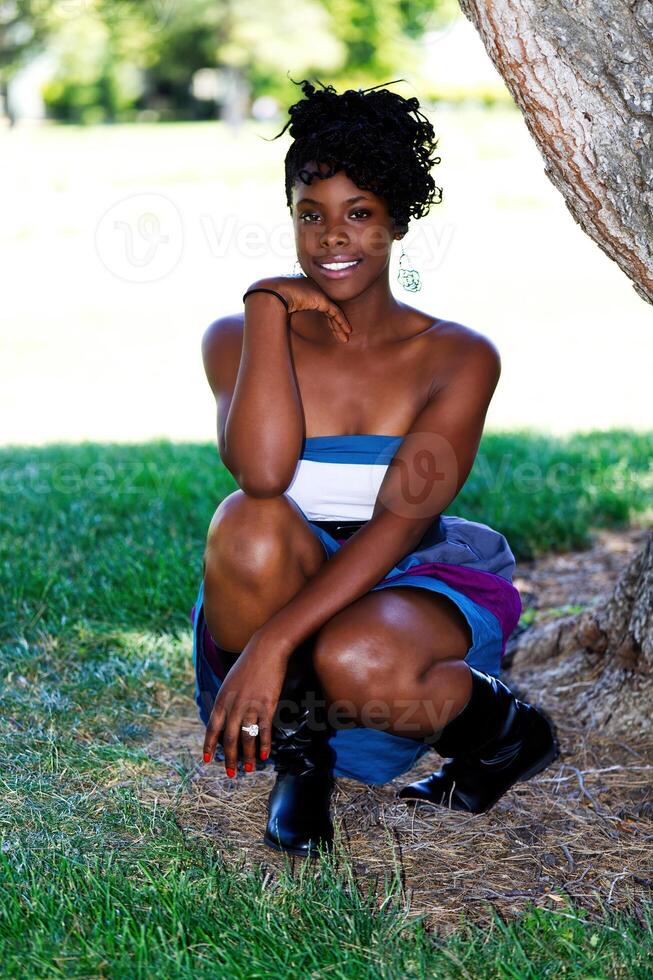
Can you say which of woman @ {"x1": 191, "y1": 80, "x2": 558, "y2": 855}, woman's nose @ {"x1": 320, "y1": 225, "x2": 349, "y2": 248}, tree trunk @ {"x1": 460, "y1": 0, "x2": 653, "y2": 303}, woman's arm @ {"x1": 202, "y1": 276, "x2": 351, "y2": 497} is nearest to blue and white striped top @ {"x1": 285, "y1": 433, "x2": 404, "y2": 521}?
woman @ {"x1": 191, "y1": 80, "x2": 558, "y2": 855}

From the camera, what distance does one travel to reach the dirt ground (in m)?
2.11

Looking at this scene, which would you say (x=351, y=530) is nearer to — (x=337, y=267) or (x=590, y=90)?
(x=337, y=267)

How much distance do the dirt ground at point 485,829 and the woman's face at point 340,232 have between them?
113 cm

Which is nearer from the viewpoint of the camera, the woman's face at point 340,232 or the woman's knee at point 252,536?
the woman's knee at point 252,536

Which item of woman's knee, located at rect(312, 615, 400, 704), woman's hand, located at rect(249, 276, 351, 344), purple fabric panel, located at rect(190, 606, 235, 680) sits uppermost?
woman's hand, located at rect(249, 276, 351, 344)

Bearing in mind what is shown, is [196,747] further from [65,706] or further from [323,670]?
[323,670]

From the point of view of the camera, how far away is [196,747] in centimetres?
274

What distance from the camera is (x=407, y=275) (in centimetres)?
268

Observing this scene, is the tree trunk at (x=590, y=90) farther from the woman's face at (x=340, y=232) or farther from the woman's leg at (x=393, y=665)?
the woman's leg at (x=393, y=665)

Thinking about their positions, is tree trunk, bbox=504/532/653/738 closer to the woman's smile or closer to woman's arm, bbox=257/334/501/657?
woman's arm, bbox=257/334/501/657

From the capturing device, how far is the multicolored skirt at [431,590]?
238 centimetres

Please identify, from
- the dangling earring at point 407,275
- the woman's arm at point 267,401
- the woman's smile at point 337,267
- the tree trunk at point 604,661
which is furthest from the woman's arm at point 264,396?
the tree trunk at point 604,661

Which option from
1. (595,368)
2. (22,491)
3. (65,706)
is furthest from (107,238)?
(65,706)

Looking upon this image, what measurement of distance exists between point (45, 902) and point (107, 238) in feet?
53.2
